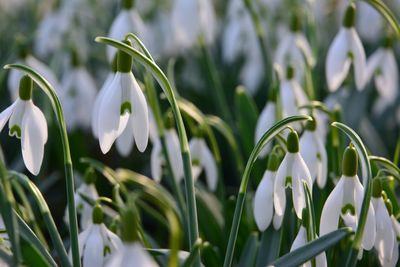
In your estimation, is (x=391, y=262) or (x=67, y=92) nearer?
(x=391, y=262)

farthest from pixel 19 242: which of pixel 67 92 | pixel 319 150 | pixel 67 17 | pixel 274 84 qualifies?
pixel 67 17

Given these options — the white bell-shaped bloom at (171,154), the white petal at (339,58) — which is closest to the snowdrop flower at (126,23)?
the white bell-shaped bloom at (171,154)

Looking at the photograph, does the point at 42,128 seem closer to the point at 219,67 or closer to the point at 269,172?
the point at 269,172

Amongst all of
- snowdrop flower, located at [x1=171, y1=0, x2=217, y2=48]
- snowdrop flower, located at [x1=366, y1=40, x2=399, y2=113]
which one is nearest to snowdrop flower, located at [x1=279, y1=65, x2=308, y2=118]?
snowdrop flower, located at [x1=366, y1=40, x2=399, y2=113]

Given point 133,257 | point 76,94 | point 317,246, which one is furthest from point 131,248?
point 76,94

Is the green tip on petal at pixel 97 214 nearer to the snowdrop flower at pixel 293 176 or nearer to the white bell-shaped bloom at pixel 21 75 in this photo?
the snowdrop flower at pixel 293 176

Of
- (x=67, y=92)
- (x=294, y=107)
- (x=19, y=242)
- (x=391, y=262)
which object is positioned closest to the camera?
(x=19, y=242)
